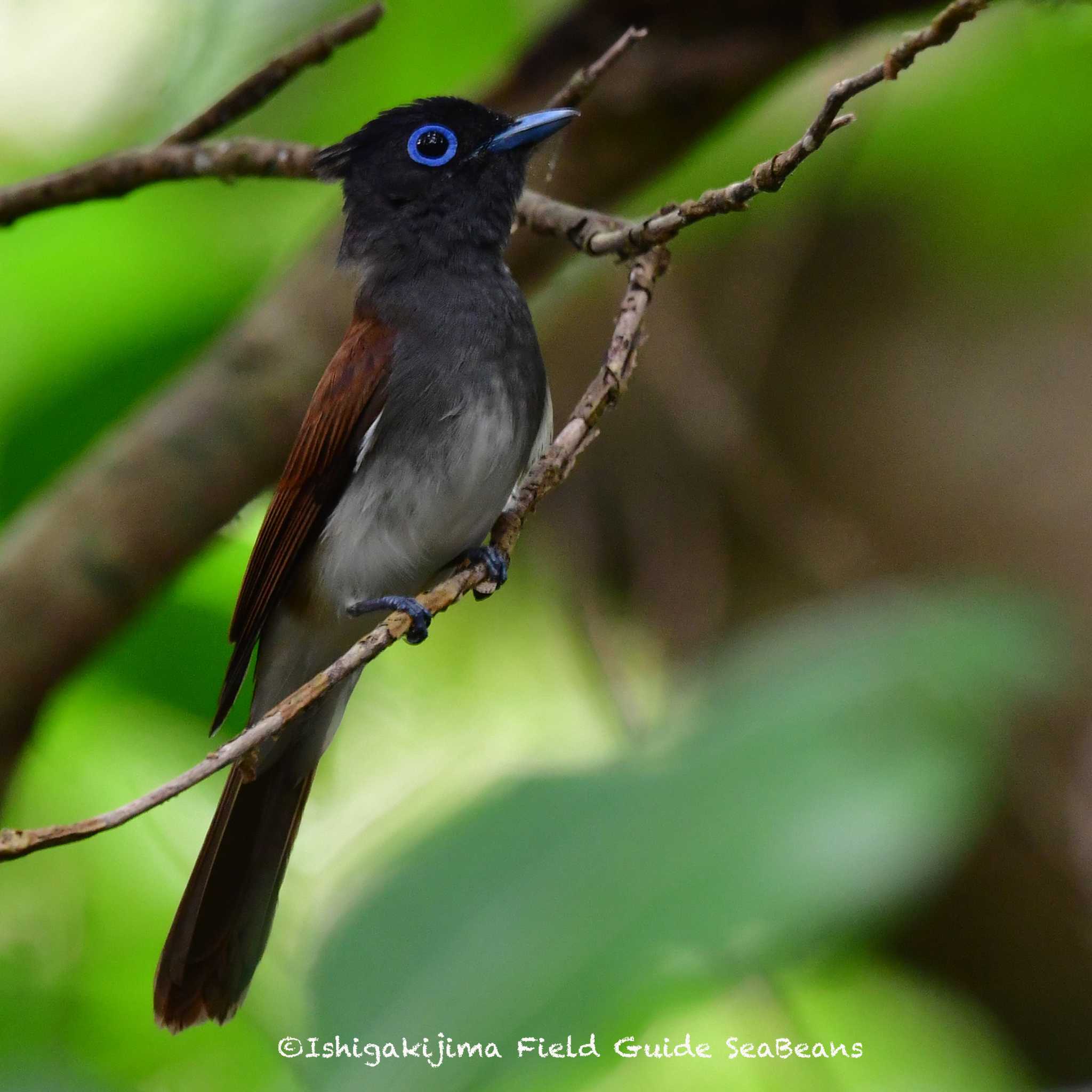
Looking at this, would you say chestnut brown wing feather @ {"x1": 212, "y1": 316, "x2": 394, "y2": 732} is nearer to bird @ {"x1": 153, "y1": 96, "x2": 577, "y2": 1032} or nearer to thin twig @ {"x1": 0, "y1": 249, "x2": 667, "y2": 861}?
bird @ {"x1": 153, "y1": 96, "x2": 577, "y2": 1032}

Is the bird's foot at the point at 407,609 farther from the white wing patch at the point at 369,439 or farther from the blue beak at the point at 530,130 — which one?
the blue beak at the point at 530,130

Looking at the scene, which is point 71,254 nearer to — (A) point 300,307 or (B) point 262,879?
(A) point 300,307

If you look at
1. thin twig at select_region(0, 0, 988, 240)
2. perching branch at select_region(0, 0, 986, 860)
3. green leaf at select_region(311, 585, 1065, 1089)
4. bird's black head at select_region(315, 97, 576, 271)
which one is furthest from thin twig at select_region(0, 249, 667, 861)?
bird's black head at select_region(315, 97, 576, 271)

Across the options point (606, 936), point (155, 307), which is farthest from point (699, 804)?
point (155, 307)

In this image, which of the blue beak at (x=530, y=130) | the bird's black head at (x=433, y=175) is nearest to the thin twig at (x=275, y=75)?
the bird's black head at (x=433, y=175)

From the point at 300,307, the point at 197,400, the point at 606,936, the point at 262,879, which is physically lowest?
the point at 606,936

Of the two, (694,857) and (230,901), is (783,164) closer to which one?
(694,857)

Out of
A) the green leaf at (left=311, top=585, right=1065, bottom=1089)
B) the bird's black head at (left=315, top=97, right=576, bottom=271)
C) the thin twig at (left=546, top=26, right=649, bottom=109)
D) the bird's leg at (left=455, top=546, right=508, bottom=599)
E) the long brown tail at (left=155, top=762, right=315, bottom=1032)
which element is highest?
the bird's black head at (left=315, top=97, right=576, bottom=271)
